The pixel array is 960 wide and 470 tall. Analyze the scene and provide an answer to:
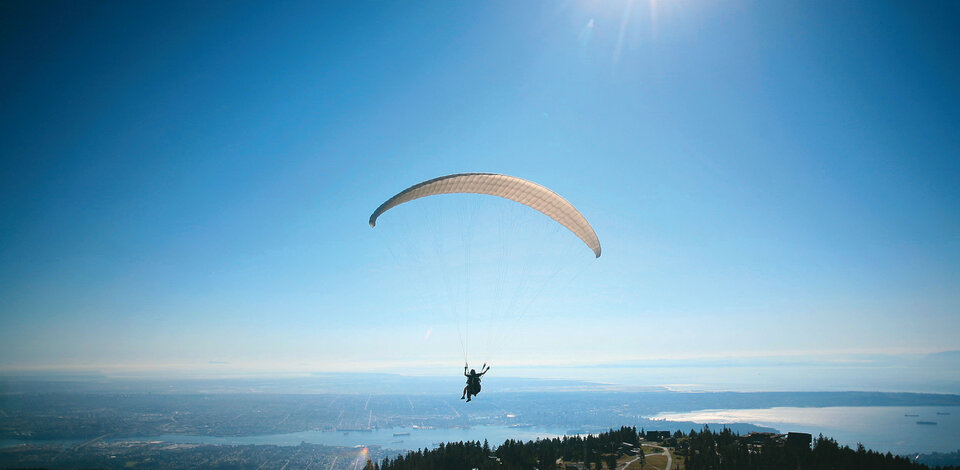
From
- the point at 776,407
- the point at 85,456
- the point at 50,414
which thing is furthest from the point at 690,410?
the point at 50,414

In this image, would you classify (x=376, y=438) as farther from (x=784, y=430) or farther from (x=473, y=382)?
(x=784, y=430)

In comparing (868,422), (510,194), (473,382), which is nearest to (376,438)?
(473,382)

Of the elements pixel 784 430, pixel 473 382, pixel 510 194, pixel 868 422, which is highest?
pixel 510 194

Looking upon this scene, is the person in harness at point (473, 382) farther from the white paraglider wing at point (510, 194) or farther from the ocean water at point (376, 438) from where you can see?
the ocean water at point (376, 438)

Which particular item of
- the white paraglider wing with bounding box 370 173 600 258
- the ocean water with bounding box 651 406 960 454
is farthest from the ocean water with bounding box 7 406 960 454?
the white paraglider wing with bounding box 370 173 600 258

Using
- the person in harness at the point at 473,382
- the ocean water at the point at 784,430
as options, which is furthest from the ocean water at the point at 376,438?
the person in harness at the point at 473,382
